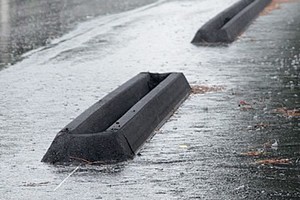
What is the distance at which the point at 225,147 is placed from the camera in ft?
30.4

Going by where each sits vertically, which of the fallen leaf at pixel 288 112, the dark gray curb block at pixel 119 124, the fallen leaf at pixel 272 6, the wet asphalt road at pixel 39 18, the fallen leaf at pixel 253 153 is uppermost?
the dark gray curb block at pixel 119 124

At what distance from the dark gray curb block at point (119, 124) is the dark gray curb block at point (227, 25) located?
687 centimetres

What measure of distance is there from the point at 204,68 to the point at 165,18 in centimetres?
1105

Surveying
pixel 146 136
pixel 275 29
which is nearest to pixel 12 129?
pixel 146 136

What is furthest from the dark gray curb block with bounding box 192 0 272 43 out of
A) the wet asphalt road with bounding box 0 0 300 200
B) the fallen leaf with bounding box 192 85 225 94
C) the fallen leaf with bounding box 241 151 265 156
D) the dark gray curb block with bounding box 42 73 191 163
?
the fallen leaf with bounding box 241 151 265 156

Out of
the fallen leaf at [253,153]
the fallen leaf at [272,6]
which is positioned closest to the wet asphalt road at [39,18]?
the fallen leaf at [272,6]

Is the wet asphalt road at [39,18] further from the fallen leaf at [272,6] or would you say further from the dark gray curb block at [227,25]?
the fallen leaf at [272,6]

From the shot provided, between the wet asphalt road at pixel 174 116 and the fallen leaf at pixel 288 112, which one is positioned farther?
the fallen leaf at pixel 288 112

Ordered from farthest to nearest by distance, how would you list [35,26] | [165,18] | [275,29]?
[165,18], [35,26], [275,29]

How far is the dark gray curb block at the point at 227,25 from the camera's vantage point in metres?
19.2

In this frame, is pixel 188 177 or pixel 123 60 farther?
pixel 123 60

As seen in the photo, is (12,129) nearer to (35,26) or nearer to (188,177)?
(188,177)

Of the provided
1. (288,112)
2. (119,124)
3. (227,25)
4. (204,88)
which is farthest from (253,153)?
(227,25)

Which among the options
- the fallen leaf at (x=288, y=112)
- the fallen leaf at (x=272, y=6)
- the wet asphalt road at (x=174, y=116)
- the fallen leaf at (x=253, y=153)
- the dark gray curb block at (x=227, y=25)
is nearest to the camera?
the wet asphalt road at (x=174, y=116)
